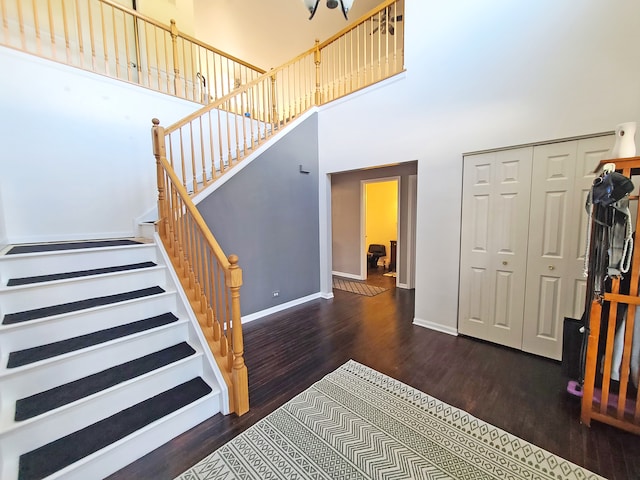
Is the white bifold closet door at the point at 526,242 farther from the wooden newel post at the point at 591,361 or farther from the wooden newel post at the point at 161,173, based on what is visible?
the wooden newel post at the point at 161,173

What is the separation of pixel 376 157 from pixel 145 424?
140 inches

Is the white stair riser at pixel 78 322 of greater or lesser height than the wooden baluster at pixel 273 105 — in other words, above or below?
below

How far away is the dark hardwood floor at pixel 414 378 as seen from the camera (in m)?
1.62

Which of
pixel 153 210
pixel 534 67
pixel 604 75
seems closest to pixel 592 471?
pixel 604 75

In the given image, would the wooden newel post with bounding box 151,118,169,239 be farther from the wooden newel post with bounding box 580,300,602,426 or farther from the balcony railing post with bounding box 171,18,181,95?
the wooden newel post with bounding box 580,300,602,426

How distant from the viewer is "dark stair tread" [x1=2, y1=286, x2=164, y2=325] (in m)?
1.76

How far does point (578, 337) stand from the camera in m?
2.02

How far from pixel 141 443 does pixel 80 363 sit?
0.66m

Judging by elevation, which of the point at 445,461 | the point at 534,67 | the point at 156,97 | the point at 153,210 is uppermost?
the point at 156,97

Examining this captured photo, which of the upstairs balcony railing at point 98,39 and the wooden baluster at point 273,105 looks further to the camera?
the wooden baluster at point 273,105

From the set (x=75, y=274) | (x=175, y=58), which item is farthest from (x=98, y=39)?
(x=75, y=274)

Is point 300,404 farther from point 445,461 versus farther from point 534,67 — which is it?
point 534,67

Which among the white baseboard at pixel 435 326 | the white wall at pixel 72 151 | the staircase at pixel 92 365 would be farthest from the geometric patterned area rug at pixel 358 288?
the white wall at pixel 72 151

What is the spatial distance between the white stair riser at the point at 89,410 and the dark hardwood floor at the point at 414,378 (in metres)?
0.36
